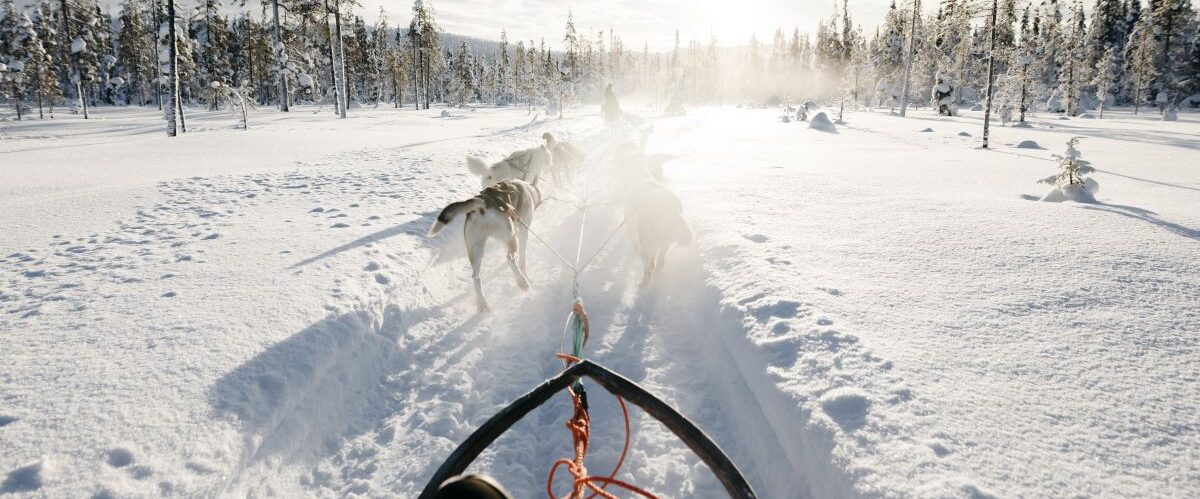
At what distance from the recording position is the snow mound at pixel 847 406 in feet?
9.05

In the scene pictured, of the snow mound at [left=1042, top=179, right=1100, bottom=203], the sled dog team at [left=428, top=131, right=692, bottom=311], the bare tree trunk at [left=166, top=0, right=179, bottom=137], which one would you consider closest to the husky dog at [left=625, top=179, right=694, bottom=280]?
the sled dog team at [left=428, top=131, right=692, bottom=311]

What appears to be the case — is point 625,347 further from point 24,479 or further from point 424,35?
point 424,35

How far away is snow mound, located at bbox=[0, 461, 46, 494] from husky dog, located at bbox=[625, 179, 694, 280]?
4.83 m

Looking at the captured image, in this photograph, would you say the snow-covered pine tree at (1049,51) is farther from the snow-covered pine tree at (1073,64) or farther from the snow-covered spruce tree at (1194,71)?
the snow-covered spruce tree at (1194,71)

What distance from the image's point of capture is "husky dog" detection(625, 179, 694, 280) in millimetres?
5766

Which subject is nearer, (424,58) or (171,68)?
(171,68)

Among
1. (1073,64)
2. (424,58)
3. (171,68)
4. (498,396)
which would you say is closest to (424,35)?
(424,58)

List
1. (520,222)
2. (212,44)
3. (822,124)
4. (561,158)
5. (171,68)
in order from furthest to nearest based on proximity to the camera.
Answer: (212,44), (822,124), (171,68), (561,158), (520,222)

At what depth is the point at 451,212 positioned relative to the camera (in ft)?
16.5

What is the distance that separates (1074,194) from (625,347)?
28.2ft

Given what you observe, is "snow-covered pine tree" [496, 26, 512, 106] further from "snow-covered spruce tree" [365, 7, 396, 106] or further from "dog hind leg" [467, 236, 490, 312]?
"dog hind leg" [467, 236, 490, 312]

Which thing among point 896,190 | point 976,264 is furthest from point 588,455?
point 896,190

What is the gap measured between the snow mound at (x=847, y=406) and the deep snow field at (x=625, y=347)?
0.02m

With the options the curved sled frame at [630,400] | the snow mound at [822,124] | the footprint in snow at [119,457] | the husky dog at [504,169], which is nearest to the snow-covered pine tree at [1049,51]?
the snow mound at [822,124]
